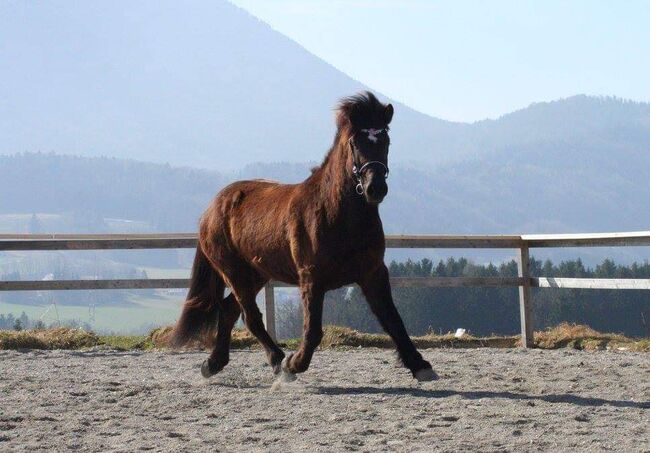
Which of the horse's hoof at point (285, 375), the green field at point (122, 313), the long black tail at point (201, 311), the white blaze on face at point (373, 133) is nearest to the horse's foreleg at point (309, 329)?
the horse's hoof at point (285, 375)

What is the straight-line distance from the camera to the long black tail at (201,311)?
29.4ft

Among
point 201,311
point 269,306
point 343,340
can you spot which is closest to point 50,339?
point 269,306

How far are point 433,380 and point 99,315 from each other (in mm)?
138509

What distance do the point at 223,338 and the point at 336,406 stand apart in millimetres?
2146

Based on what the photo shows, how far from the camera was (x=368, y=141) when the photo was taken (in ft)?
23.5

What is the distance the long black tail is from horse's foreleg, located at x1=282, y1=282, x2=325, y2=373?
1653mm

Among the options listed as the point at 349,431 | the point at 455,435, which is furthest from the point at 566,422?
the point at 349,431

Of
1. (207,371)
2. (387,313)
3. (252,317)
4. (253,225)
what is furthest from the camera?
(252,317)

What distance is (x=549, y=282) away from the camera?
11.5 m

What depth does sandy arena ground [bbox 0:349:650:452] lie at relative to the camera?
5.50 meters

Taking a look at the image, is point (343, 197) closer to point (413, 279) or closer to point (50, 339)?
point (413, 279)

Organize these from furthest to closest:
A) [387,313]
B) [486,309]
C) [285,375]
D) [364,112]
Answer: [486,309] → [285,375] → [387,313] → [364,112]

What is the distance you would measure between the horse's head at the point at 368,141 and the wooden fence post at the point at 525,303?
491 cm

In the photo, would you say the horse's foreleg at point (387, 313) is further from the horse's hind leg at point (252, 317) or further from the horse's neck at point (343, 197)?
the horse's hind leg at point (252, 317)
